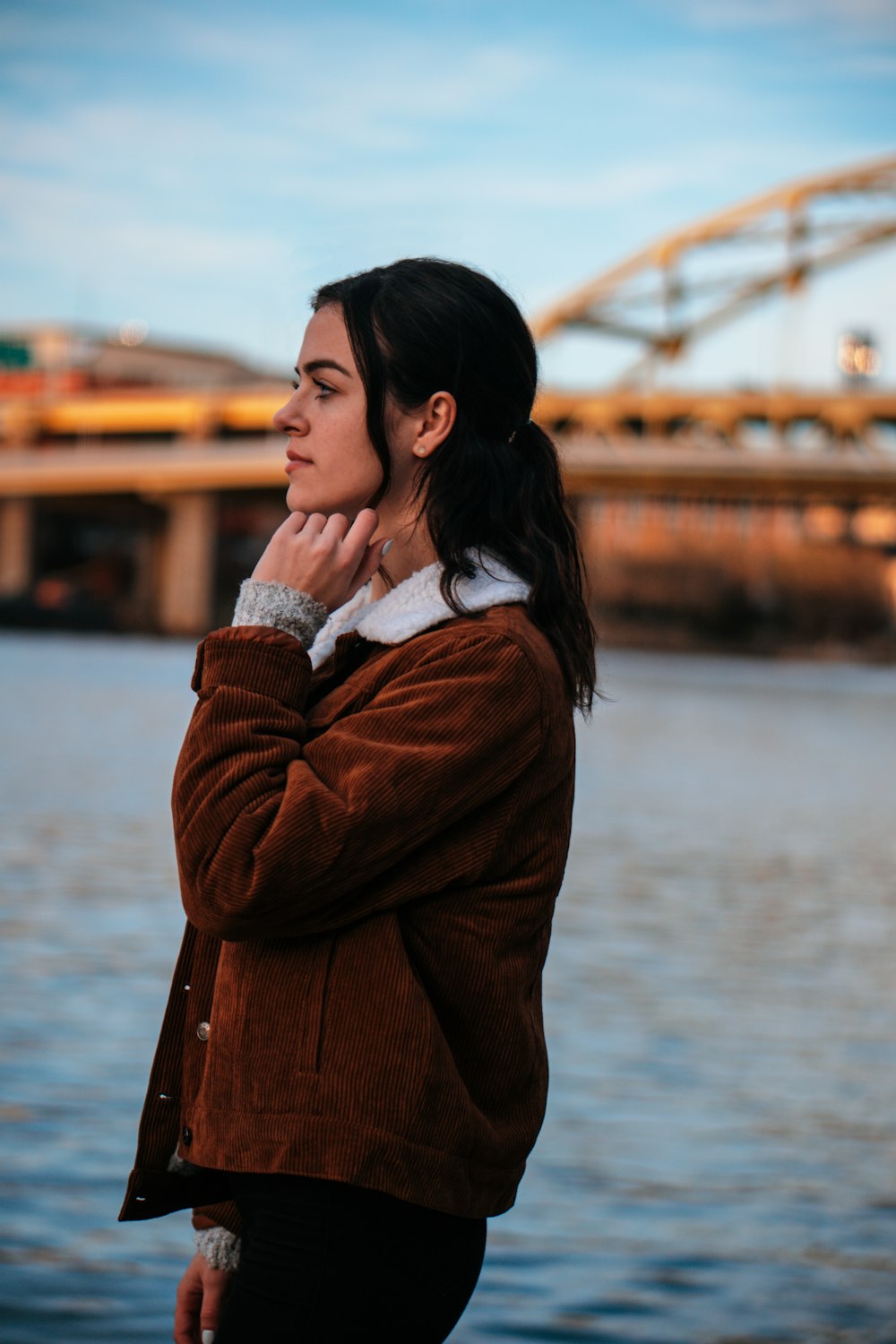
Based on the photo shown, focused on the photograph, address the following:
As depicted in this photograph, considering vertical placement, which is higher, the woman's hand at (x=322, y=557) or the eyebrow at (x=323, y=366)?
the eyebrow at (x=323, y=366)

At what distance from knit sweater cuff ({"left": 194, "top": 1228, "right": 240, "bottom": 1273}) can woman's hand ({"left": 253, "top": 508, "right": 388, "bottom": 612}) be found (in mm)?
601

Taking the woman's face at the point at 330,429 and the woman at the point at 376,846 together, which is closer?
the woman at the point at 376,846

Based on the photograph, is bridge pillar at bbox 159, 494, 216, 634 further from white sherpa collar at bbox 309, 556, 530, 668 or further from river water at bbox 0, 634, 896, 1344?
white sherpa collar at bbox 309, 556, 530, 668

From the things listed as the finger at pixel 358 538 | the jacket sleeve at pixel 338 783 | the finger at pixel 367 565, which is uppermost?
the finger at pixel 358 538

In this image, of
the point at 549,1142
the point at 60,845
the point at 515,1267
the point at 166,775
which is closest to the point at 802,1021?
the point at 549,1142

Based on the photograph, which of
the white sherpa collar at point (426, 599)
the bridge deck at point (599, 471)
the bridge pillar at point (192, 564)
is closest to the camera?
the white sherpa collar at point (426, 599)

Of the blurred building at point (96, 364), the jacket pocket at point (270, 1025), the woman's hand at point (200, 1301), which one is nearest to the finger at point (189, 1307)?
the woman's hand at point (200, 1301)

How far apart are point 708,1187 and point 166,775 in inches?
402

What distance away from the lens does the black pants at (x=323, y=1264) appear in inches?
63.4

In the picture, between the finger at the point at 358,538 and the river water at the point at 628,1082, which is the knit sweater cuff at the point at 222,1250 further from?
the river water at the point at 628,1082

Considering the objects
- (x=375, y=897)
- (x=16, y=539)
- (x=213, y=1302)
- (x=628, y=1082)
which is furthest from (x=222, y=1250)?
(x=16, y=539)

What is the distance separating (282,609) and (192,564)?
1996 inches

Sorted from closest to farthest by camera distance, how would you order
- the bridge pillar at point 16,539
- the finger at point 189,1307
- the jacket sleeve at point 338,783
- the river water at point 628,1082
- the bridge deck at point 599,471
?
the jacket sleeve at point 338,783, the finger at point 189,1307, the river water at point 628,1082, the bridge deck at point 599,471, the bridge pillar at point 16,539

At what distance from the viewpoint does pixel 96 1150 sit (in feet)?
15.1
